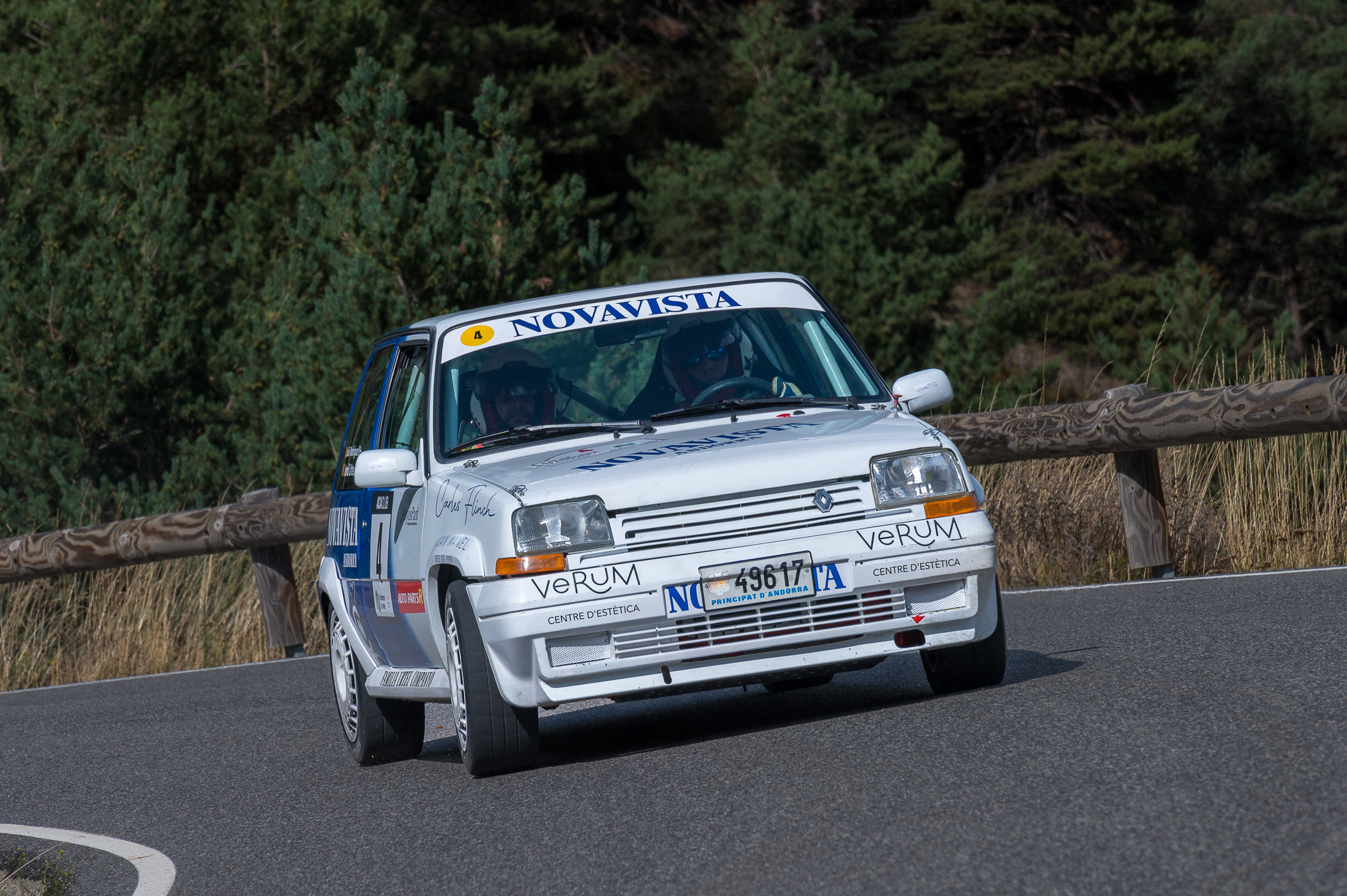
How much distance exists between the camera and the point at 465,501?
686 centimetres

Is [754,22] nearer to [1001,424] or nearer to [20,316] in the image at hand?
[20,316]

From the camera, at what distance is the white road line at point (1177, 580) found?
10.6 meters

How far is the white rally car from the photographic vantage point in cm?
646

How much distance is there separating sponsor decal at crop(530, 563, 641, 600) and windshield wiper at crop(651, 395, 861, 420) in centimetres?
111

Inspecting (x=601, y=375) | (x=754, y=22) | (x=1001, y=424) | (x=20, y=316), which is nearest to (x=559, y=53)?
(x=754, y=22)

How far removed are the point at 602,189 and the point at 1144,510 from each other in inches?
1458

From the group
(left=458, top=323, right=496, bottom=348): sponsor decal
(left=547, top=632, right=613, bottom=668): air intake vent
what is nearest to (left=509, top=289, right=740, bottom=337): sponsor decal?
(left=458, top=323, right=496, bottom=348): sponsor decal

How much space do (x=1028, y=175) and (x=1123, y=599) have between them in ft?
126

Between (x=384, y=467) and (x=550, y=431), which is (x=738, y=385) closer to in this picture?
(x=550, y=431)

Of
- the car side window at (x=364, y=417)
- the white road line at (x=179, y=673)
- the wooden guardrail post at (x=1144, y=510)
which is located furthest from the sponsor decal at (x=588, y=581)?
the white road line at (x=179, y=673)

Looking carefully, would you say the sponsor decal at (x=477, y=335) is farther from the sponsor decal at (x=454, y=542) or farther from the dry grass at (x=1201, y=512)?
the dry grass at (x=1201, y=512)

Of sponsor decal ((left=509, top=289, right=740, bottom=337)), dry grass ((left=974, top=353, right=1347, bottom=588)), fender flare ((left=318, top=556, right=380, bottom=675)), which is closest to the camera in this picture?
sponsor decal ((left=509, top=289, right=740, bottom=337))

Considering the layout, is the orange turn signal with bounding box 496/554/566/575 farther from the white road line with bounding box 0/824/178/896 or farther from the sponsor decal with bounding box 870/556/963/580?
the white road line with bounding box 0/824/178/896

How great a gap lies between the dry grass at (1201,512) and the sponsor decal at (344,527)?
523cm
